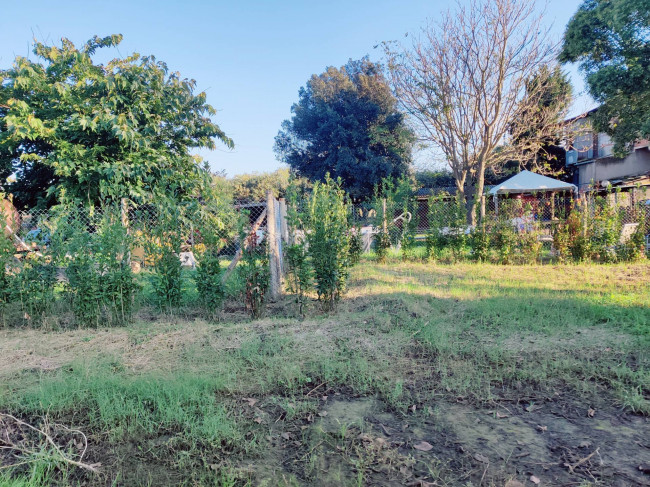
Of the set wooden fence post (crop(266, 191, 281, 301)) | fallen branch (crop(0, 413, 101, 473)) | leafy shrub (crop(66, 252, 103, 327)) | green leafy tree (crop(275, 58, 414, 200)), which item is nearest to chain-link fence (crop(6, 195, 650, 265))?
wooden fence post (crop(266, 191, 281, 301))

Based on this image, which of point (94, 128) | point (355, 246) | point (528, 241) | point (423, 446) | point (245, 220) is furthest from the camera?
point (355, 246)

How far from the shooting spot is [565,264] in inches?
339

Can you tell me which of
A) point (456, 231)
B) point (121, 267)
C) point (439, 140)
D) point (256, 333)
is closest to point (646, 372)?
point (256, 333)

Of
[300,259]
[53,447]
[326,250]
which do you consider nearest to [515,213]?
[326,250]

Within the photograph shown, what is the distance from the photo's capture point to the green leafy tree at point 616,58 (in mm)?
10742

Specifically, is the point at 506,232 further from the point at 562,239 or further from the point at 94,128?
the point at 94,128

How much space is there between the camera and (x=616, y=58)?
38.2 ft

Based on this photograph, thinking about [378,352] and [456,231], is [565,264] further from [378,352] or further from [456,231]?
[378,352]

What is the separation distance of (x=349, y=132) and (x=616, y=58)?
14.0m

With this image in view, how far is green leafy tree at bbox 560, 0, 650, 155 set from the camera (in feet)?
35.2

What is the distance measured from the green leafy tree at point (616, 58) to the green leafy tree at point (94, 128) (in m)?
11.1

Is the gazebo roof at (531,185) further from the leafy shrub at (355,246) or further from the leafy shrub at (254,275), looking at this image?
the leafy shrub at (254,275)

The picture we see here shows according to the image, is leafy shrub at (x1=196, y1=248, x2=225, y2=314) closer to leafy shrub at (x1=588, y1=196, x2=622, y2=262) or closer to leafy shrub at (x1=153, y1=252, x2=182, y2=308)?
leafy shrub at (x1=153, y1=252, x2=182, y2=308)

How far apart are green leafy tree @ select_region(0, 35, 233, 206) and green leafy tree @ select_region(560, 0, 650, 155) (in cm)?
1108
